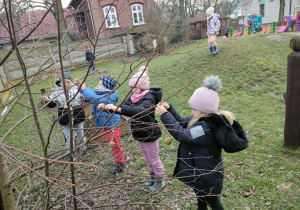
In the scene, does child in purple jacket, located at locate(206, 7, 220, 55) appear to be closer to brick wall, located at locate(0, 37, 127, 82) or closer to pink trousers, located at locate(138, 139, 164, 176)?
brick wall, located at locate(0, 37, 127, 82)

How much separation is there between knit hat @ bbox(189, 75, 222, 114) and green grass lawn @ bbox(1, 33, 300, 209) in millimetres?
139

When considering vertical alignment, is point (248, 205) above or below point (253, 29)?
below

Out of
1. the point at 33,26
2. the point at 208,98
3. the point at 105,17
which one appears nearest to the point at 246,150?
the point at 208,98

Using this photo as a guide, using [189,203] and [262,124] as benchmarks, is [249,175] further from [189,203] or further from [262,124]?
[262,124]

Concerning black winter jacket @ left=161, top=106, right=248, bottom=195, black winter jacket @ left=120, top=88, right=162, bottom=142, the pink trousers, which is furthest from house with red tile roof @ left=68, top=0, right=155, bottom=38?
the pink trousers

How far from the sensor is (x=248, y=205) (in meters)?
2.64

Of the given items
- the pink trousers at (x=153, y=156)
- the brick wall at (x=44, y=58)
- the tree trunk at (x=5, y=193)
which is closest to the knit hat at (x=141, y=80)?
the brick wall at (x=44, y=58)

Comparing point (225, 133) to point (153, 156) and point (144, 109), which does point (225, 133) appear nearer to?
point (144, 109)

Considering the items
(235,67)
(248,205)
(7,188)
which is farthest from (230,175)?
(235,67)

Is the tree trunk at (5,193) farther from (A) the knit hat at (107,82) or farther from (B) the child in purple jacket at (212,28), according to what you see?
(B) the child in purple jacket at (212,28)

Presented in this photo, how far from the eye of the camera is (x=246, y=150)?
3670 mm

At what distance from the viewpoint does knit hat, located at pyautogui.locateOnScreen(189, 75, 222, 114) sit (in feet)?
6.44

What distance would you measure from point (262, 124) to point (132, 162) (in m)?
2.60

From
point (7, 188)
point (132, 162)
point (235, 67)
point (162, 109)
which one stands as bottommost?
point (132, 162)
